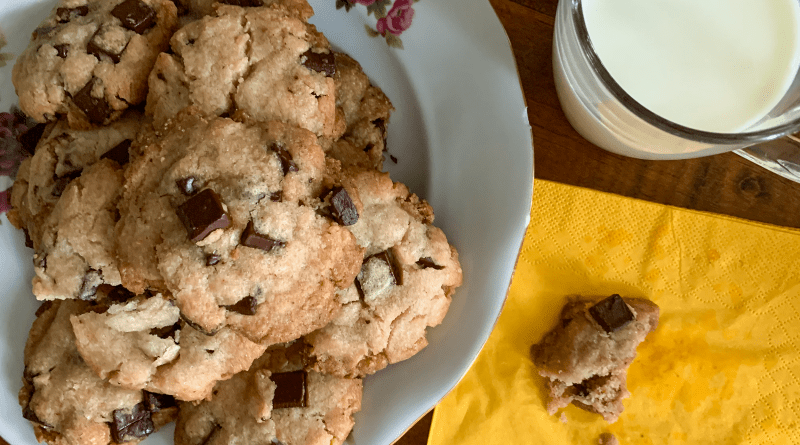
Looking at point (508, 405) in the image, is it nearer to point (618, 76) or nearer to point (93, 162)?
point (618, 76)

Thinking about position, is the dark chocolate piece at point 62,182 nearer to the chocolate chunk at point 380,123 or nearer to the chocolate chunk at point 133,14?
the chocolate chunk at point 133,14

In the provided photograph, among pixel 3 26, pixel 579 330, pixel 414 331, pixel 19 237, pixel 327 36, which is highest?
pixel 3 26

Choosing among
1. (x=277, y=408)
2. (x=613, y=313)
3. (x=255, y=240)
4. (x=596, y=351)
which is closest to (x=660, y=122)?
(x=613, y=313)

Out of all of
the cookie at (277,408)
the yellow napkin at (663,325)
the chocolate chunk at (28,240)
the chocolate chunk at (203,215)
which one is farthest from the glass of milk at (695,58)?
the chocolate chunk at (28,240)

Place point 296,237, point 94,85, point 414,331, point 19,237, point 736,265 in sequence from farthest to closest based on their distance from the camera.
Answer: point 736,265 → point 19,237 → point 414,331 → point 94,85 → point 296,237

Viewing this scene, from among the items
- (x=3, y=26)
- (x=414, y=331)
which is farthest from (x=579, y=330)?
(x=3, y=26)

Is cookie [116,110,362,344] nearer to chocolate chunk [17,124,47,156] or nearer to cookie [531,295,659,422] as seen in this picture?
chocolate chunk [17,124,47,156]
